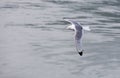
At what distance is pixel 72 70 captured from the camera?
21844 mm

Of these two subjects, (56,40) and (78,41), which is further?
(56,40)

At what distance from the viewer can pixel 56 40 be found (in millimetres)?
27094

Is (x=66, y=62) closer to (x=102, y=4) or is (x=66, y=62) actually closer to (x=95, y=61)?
(x=95, y=61)

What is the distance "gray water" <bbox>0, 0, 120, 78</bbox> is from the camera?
22.0m

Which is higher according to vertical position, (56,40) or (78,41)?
(78,41)

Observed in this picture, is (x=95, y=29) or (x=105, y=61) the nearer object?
(x=105, y=61)

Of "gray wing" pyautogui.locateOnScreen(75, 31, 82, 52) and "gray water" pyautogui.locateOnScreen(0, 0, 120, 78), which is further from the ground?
"gray wing" pyautogui.locateOnScreen(75, 31, 82, 52)

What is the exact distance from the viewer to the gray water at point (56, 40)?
22.0 metres

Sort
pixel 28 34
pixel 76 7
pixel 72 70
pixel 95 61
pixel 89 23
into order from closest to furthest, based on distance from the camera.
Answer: pixel 72 70 < pixel 95 61 < pixel 28 34 < pixel 89 23 < pixel 76 7

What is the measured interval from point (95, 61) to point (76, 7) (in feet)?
38.6

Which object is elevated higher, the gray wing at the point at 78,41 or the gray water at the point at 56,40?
the gray wing at the point at 78,41

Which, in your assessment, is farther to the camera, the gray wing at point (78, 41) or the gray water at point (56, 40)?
the gray water at point (56, 40)

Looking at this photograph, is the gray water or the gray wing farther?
the gray water

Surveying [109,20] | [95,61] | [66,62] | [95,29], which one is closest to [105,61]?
[95,61]
